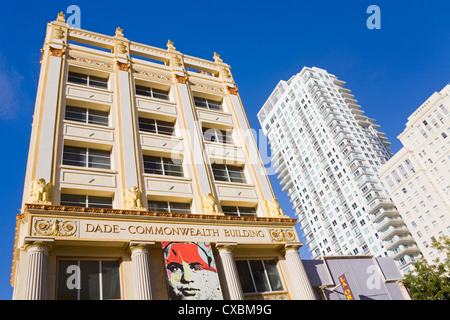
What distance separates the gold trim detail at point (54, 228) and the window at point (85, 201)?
217 centimetres

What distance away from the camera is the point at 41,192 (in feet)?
58.0

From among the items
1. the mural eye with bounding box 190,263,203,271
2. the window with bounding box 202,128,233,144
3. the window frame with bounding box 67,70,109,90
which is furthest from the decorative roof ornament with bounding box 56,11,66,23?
the mural eye with bounding box 190,263,203,271

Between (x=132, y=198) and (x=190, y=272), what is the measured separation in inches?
211

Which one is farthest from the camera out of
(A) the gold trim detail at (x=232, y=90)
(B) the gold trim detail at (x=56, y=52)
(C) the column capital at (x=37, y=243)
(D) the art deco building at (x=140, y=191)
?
(A) the gold trim detail at (x=232, y=90)

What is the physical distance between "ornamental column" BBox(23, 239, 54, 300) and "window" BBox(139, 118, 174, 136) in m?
12.4

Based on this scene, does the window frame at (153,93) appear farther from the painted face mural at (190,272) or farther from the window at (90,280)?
the window at (90,280)

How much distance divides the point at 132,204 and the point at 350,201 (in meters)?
95.0

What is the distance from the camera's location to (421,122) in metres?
91.2

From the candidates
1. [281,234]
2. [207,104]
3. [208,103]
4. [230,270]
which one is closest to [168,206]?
[230,270]

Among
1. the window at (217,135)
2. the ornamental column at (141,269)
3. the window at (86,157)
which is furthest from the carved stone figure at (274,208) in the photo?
the window at (86,157)

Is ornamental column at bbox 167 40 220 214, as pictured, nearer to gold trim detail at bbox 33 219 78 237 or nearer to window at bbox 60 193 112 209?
window at bbox 60 193 112 209

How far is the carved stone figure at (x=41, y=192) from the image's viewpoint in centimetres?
1739

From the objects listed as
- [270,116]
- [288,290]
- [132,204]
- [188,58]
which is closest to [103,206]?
[132,204]

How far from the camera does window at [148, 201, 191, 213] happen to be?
847 inches
